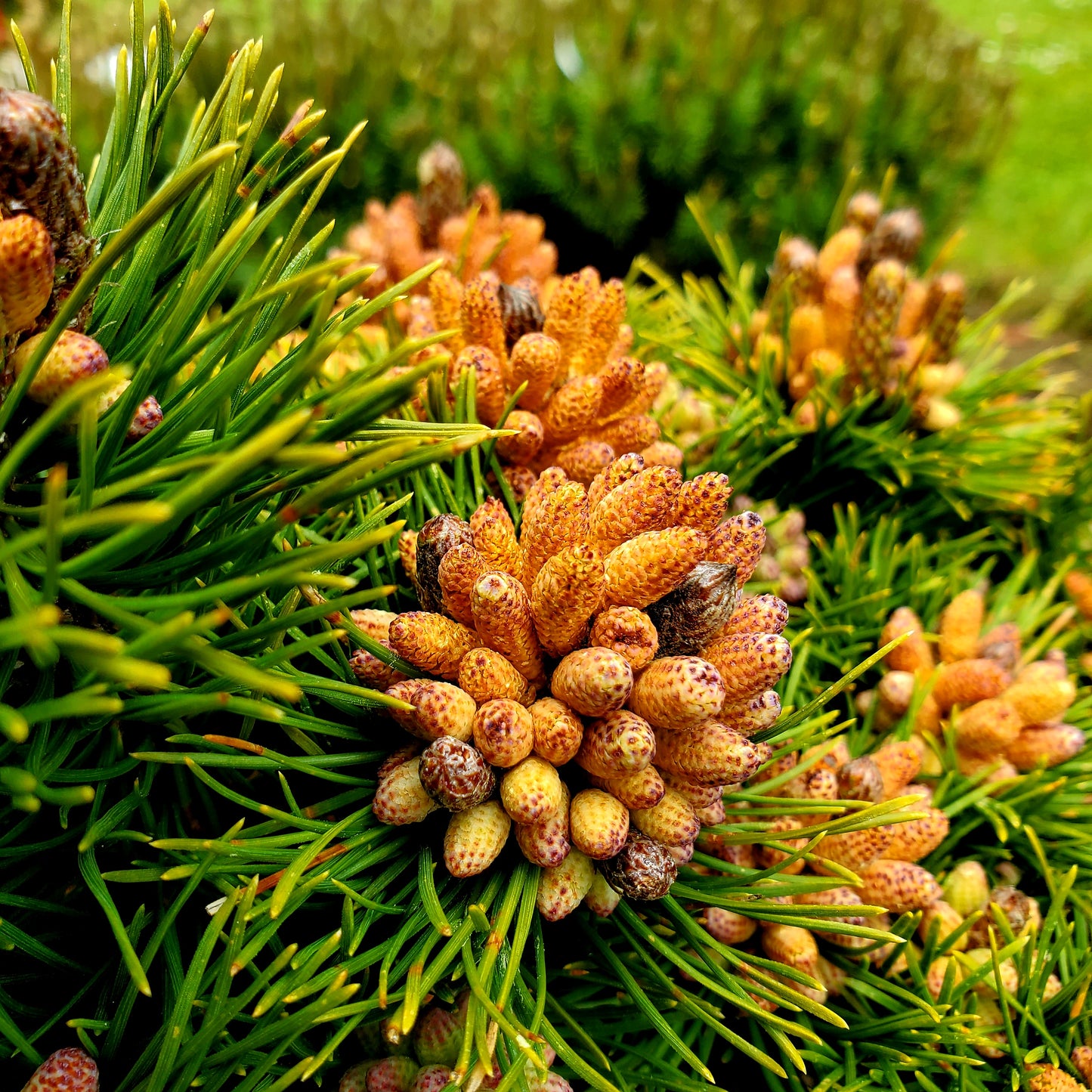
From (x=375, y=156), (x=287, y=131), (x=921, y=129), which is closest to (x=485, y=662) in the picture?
(x=287, y=131)

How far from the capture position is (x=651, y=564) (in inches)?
18.9

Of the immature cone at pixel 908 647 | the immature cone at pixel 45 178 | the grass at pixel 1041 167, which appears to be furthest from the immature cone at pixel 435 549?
the grass at pixel 1041 167

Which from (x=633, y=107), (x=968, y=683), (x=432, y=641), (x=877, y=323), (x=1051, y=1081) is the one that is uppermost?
(x=633, y=107)

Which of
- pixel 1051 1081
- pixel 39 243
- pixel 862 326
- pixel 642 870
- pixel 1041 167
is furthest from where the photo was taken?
pixel 1041 167

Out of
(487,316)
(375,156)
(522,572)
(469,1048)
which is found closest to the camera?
(469,1048)

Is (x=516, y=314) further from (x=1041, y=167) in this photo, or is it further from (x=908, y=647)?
(x=1041, y=167)

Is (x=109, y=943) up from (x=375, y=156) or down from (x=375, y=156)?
down

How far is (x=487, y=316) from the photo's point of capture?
2.23 ft

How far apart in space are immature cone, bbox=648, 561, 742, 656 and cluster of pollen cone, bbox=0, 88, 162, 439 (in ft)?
0.96

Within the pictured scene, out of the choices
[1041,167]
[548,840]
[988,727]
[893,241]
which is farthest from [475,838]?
[1041,167]

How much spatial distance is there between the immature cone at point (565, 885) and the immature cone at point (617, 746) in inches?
2.2

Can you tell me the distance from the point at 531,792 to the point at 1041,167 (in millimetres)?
4779

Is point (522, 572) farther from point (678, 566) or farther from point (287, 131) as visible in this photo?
point (287, 131)

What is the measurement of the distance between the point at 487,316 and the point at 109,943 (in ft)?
1.60
